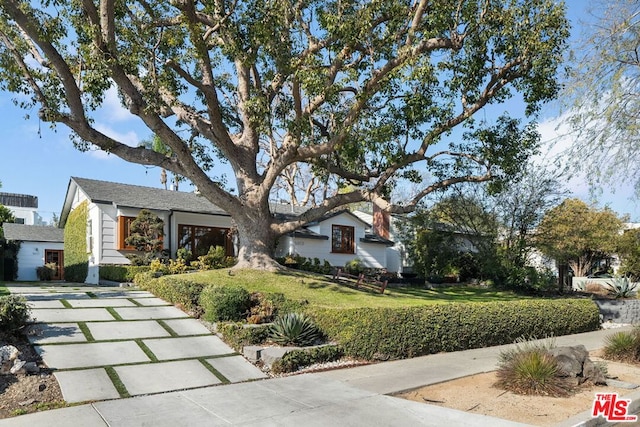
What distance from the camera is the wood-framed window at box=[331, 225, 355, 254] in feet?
90.7

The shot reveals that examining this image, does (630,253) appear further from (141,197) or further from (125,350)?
(125,350)

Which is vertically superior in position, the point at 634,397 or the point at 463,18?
the point at 463,18

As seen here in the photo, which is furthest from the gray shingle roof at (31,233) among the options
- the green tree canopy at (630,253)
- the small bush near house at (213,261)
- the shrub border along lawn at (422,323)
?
the green tree canopy at (630,253)

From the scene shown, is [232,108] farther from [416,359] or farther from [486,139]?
[416,359]

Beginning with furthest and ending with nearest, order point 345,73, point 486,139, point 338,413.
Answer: point 486,139, point 345,73, point 338,413

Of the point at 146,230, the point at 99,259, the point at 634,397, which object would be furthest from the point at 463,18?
the point at 99,259

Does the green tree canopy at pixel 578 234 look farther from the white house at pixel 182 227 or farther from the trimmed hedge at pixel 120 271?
the trimmed hedge at pixel 120 271

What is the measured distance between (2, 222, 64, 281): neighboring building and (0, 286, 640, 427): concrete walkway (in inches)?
882

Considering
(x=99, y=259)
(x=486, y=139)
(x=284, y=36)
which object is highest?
(x=284, y=36)

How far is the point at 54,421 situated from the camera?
5.47m

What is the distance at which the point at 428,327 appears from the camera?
9930 millimetres

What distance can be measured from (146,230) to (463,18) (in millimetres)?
14850

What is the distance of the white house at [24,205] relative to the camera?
58750 millimetres

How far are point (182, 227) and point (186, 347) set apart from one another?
47.8ft
